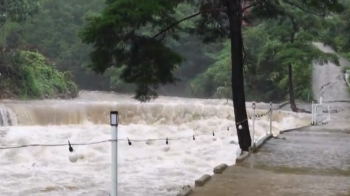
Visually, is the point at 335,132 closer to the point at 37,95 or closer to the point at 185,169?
the point at 185,169

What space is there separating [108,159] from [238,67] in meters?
→ 4.40

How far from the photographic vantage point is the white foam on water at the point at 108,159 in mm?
10648

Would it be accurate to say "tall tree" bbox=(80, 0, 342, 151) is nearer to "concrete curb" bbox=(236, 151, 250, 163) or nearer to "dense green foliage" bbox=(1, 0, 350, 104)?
"dense green foliage" bbox=(1, 0, 350, 104)

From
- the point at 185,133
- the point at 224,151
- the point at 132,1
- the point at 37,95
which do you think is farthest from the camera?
the point at 37,95

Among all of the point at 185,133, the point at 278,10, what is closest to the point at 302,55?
the point at 185,133

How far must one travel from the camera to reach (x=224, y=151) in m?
14.7

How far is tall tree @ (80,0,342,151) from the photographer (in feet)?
30.8

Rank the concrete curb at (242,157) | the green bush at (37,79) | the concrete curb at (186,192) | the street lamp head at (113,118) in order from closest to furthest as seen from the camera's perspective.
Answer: the street lamp head at (113,118)
the concrete curb at (186,192)
the concrete curb at (242,157)
the green bush at (37,79)

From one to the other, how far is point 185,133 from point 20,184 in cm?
979

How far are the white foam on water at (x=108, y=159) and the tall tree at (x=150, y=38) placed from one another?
1763 millimetres

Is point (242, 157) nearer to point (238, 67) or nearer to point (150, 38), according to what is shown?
point (238, 67)

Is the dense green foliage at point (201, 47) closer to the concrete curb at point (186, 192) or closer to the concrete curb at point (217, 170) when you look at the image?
the concrete curb at point (217, 170)

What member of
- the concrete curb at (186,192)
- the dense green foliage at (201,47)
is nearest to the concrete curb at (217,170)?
the concrete curb at (186,192)

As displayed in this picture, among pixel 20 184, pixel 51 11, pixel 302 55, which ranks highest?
pixel 51 11
